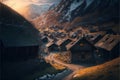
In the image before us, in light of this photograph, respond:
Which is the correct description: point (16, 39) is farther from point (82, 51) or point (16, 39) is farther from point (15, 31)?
point (82, 51)

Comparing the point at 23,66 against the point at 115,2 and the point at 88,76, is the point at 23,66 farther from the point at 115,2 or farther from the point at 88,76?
the point at 115,2

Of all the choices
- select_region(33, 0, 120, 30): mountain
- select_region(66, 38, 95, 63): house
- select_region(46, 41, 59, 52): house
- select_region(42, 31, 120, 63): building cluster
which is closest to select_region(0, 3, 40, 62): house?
select_region(66, 38, 95, 63): house

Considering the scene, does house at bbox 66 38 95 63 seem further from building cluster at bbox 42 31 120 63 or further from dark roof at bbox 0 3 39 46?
dark roof at bbox 0 3 39 46

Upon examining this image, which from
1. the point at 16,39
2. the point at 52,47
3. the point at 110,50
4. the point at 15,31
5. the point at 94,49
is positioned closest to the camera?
the point at 16,39

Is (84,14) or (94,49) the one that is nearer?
(94,49)

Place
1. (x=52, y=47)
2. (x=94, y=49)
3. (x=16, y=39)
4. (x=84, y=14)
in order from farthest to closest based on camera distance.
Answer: (x=84, y=14) → (x=52, y=47) → (x=94, y=49) → (x=16, y=39)

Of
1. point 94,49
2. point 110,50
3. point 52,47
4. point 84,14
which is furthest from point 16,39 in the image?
point 84,14

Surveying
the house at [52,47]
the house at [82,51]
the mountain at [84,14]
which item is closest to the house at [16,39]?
the house at [82,51]
